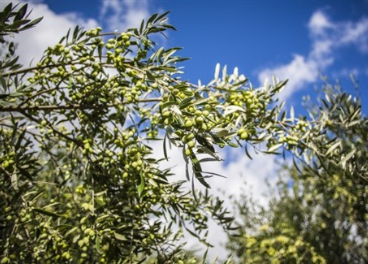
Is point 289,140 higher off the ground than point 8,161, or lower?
higher

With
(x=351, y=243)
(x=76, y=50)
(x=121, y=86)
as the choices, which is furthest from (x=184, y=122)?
(x=351, y=243)

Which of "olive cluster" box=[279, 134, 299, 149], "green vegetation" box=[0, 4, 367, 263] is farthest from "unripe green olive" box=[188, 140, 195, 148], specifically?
"olive cluster" box=[279, 134, 299, 149]

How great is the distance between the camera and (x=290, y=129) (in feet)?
7.04

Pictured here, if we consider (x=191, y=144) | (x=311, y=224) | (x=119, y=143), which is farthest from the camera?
(x=311, y=224)

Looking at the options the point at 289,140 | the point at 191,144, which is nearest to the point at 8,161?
the point at 191,144

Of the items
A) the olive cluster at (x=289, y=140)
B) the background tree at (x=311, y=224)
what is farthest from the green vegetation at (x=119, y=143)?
the background tree at (x=311, y=224)

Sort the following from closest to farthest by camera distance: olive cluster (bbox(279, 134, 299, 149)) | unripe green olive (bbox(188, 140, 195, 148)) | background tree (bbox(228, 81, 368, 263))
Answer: unripe green olive (bbox(188, 140, 195, 148))
olive cluster (bbox(279, 134, 299, 149))
background tree (bbox(228, 81, 368, 263))

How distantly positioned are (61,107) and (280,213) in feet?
29.6

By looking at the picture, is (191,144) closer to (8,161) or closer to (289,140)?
(289,140)

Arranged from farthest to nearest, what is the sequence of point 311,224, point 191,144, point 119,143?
point 311,224, point 119,143, point 191,144

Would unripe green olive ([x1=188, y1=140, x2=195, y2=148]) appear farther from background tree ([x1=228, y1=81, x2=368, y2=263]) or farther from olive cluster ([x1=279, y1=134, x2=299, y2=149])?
background tree ([x1=228, y1=81, x2=368, y2=263])

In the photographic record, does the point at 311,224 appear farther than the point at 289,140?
Yes

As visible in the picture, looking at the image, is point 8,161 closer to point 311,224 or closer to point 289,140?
point 289,140

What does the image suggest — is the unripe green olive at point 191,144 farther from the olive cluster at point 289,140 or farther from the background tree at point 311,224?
the background tree at point 311,224
